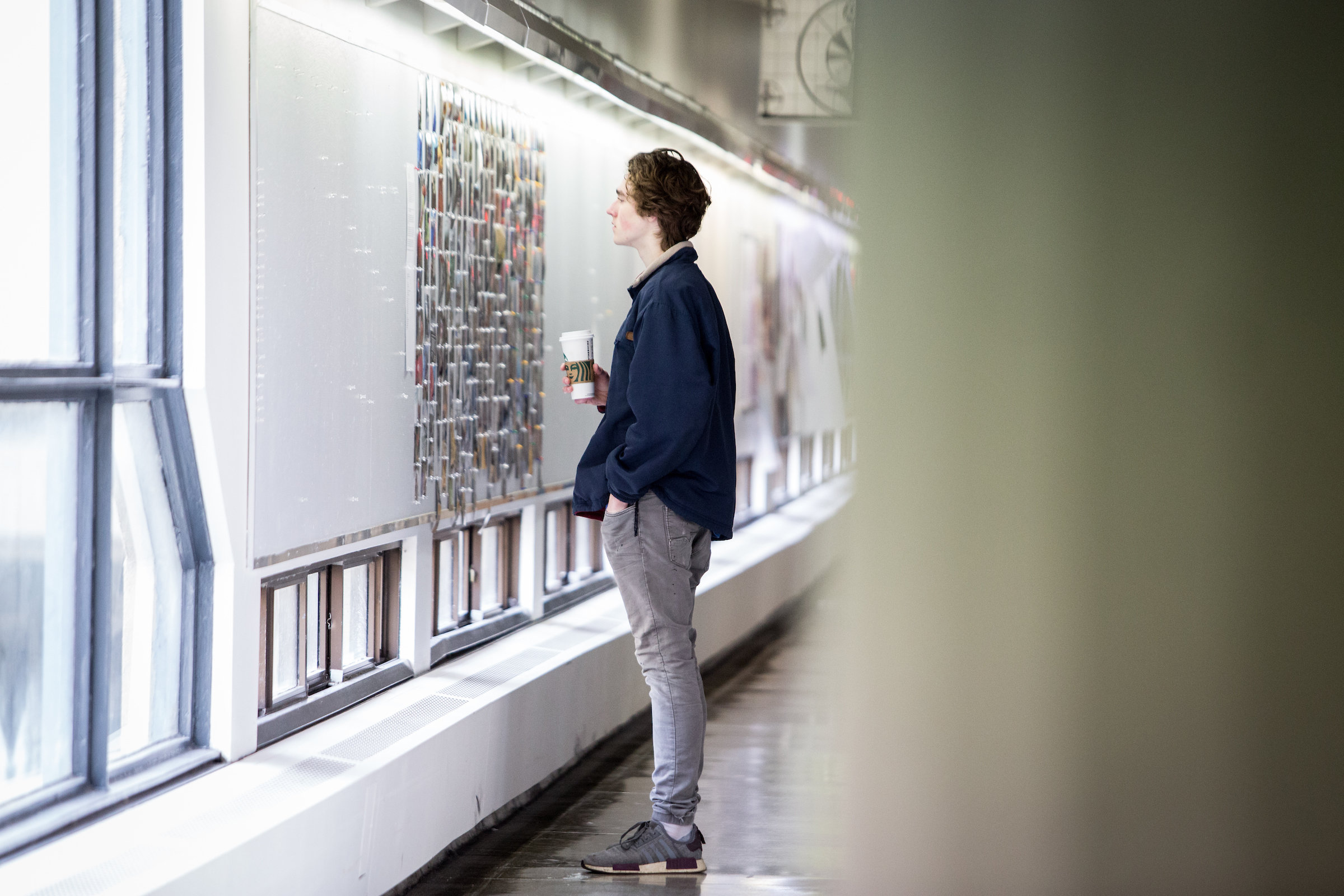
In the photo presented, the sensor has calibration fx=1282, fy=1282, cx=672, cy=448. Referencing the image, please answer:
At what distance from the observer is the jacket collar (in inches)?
117

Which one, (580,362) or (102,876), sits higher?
(580,362)

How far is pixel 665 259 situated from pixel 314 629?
50.4 inches

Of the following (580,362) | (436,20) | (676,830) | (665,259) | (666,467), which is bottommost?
(676,830)

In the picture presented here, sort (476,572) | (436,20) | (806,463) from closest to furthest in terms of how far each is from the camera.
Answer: (436,20), (476,572), (806,463)

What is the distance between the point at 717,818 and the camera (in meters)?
3.58

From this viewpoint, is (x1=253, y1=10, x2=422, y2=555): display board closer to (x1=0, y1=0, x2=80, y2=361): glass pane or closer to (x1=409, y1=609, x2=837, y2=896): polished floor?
(x1=0, y1=0, x2=80, y2=361): glass pane

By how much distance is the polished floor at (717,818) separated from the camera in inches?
120

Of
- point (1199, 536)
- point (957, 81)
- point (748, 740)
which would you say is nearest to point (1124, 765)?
point (1199, 536)

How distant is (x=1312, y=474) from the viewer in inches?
82.2

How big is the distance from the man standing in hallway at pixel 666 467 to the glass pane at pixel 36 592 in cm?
108

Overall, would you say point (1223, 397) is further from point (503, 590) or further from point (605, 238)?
point (605, 238)

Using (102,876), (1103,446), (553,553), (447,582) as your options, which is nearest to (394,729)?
(447,582)

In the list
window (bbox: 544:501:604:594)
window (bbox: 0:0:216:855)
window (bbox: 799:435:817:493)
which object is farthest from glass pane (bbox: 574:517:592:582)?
window (bbox: 799:435:817:493)

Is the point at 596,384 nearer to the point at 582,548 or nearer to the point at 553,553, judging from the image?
the point at 553,553
